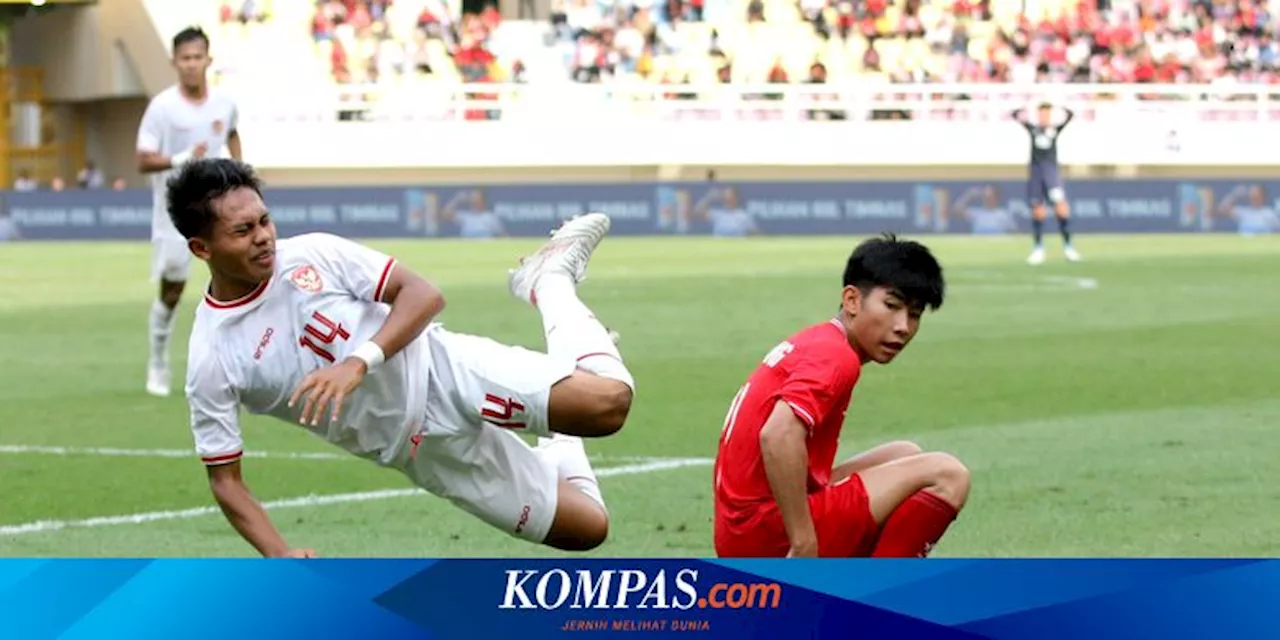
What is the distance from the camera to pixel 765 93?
148 ft

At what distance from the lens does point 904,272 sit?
22.4 ft

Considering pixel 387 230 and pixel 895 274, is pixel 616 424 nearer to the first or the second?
pixel 895 274

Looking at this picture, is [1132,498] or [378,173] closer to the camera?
[1132,498]

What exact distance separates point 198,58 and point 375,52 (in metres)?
32.1

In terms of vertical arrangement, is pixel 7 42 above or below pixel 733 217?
above

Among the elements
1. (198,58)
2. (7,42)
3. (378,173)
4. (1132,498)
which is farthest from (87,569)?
(7,42)

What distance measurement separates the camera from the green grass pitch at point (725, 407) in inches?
376

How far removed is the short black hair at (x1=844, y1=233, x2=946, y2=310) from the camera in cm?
685

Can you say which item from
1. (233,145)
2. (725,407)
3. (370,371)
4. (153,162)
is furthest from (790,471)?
(233,145)

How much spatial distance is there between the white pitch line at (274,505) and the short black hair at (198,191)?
302 centimetres

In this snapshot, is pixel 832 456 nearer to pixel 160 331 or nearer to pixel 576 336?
pixel 576 336

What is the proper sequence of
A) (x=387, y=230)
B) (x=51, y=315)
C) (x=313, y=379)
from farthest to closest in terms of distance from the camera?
(x=387, y=230)
(x=51, y=315)
(x=313, y=379)

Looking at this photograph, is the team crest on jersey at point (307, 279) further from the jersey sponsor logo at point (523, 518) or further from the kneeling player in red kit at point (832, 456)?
the kneeling player in red kit at point (832, 456)

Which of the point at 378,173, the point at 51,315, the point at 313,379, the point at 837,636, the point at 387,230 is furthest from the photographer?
the point at 378,173
